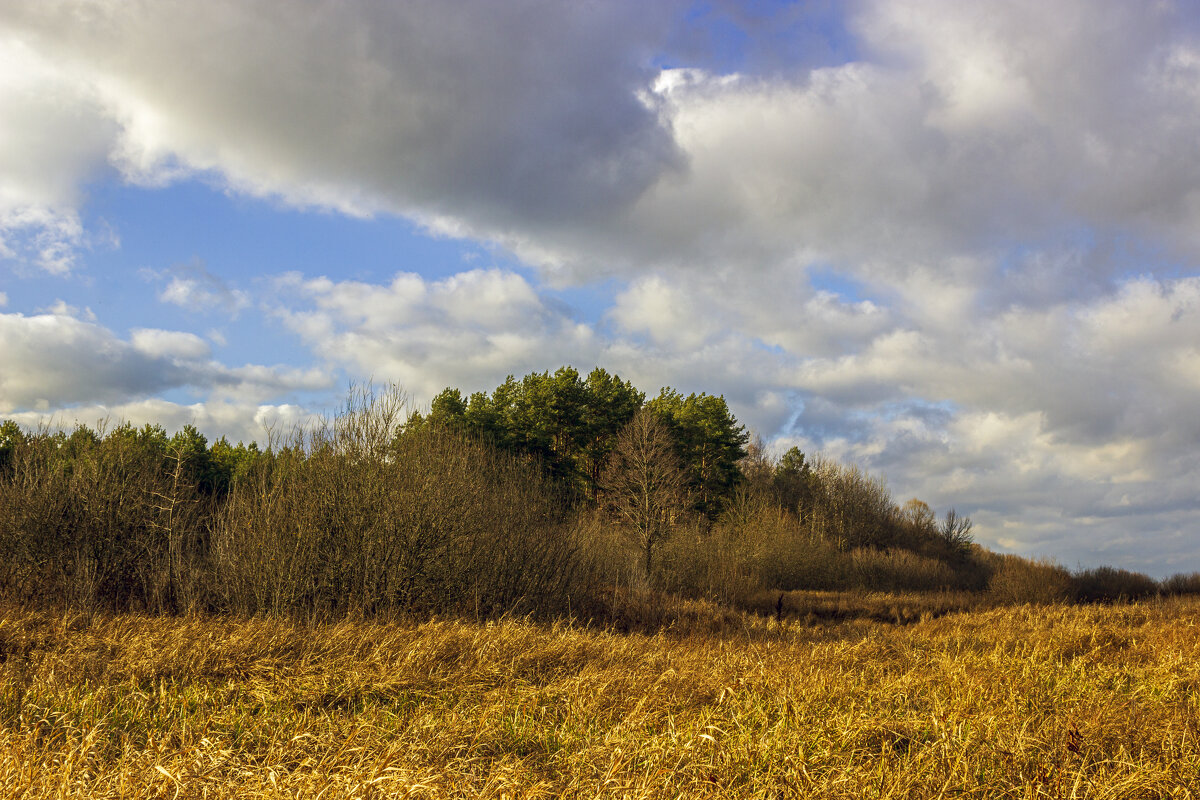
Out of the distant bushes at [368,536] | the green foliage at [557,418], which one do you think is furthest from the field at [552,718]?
the green foliage at [557,418]

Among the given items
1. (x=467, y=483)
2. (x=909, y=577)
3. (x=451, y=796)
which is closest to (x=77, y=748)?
(x=451, y=796)

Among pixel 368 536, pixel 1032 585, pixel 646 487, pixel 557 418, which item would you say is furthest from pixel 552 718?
pixel 557 418

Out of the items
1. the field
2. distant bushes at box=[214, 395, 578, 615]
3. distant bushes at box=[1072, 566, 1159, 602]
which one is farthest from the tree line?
distant bushes at box=[1072, 566, 1159, 602]

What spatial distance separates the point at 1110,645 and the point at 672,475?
59.6 feet

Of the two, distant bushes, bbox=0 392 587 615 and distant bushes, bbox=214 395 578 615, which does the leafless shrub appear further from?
distant bushes, bbox=214 395 578 615

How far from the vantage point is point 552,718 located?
5.80m

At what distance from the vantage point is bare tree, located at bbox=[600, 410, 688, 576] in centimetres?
2708

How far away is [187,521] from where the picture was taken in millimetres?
16406

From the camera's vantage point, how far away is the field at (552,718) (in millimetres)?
4184

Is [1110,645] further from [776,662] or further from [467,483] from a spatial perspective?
[467,483]

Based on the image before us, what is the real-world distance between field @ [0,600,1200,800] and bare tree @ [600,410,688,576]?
17.3m

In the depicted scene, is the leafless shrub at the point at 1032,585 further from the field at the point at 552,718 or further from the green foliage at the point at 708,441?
the field at the point at 552,718

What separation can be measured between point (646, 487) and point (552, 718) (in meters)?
21.8

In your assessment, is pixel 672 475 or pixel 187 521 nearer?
pixel 187 521
